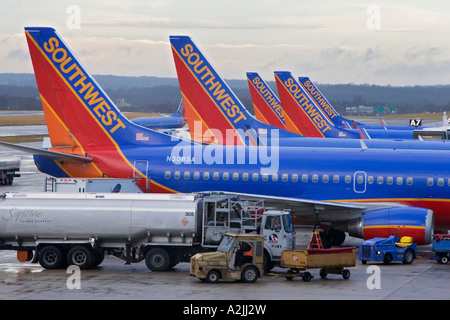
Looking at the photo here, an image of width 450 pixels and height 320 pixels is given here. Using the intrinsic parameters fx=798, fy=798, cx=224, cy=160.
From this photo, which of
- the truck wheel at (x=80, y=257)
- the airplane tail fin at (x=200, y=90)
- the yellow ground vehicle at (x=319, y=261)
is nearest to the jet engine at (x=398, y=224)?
the yellow ground vehicle at (x=319, y=261)

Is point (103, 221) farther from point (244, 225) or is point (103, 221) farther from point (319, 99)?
point (319, 99)

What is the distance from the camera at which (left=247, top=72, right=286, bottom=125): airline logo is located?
221 ft

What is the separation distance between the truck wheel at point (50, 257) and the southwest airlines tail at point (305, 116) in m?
33.9

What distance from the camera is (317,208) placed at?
35.7 m

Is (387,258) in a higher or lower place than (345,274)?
higher

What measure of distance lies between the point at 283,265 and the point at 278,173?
8325mm

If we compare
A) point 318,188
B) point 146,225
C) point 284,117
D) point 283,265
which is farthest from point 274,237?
point 284,117

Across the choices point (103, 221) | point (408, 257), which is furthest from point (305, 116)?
point (103, 221)

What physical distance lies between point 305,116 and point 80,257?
33.8 metres

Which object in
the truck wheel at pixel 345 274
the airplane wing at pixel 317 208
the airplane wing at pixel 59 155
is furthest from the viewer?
the airplane wing at pixel 59 155

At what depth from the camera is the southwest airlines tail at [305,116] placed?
62.1 meters

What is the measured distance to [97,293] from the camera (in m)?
26.2

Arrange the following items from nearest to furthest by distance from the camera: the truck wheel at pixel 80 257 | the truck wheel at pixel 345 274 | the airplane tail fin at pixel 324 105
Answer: the truck wheel at pixel 345 274 → the truck wheel at pixel 80 257 → the airplane tail fin at pixel 324 105

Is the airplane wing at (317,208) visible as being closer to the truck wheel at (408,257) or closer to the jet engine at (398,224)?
the jet engine at (398,224)
